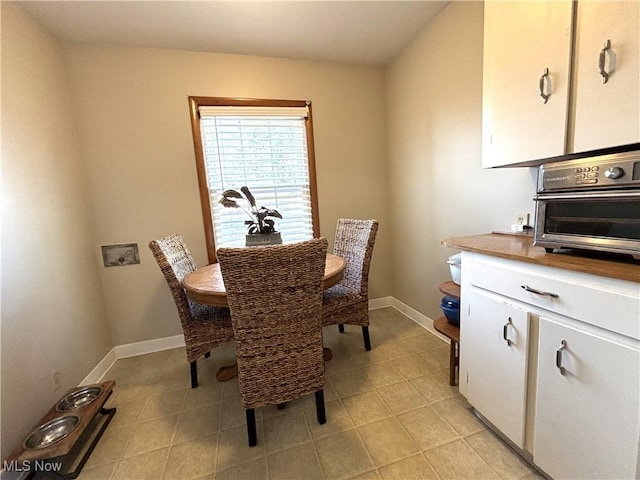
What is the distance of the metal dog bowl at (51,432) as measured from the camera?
1.34m

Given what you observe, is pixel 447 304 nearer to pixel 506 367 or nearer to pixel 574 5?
pixel 506 367

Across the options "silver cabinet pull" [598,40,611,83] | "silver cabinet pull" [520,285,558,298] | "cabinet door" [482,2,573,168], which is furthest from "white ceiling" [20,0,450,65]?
"silver cabinet pull" [520,285,558,298]

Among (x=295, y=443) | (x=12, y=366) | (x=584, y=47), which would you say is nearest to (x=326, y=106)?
(x=584, y=47)

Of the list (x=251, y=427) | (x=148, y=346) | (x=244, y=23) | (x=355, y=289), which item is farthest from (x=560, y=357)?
(x=148, y=346)

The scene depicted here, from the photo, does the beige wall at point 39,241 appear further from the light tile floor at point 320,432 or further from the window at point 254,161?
the window at point 254,161

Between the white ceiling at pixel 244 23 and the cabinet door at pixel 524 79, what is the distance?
0.86 meters

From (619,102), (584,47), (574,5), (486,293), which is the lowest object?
(486,293)

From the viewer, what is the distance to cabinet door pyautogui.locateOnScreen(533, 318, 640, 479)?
0.86 metres

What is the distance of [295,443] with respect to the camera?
56.2 inches

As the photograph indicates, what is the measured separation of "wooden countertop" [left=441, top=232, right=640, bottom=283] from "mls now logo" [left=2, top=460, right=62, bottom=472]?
2201 millimetres

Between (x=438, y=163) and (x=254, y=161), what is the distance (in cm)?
160

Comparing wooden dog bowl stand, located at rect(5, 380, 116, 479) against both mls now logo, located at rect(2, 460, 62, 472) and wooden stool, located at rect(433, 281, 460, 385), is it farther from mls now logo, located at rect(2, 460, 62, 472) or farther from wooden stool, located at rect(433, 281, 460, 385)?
wooden stool, located at rect(433, 281, 460, 385)

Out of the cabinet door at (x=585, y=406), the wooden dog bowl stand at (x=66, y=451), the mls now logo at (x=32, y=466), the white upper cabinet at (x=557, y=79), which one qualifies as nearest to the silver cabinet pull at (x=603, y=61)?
the white upper cabinet at (x=557, y=79)

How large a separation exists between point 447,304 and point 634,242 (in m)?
0.97
